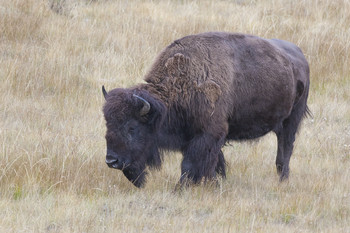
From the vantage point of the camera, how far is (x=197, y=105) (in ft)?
18.3

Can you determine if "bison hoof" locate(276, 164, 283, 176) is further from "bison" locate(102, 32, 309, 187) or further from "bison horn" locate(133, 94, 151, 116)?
"bison horn" locate(133, 94, 151, 116)

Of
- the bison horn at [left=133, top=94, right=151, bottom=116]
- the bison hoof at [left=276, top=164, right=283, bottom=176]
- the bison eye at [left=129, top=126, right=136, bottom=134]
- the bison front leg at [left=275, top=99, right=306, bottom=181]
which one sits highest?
the bison horn at [left=133, top=94, right=151, bottom=116]

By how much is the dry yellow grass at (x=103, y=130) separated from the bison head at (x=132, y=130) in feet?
0.81

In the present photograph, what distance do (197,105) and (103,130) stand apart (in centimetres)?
191

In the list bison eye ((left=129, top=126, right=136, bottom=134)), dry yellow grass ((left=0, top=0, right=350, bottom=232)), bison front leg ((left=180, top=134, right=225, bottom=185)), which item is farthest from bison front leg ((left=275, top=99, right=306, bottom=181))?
bison eye ((left=129, top=126, right=136, bottom=134))

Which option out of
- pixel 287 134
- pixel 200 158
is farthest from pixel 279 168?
pixel 200 158

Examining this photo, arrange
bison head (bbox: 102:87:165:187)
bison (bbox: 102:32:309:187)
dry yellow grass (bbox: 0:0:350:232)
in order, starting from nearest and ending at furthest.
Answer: dry yellow grass (bbox: 0:0:350:232), bison head (bbox: 102:87:165:187), bison (bbox: 102:32:309:187)

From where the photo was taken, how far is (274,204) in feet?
17.4

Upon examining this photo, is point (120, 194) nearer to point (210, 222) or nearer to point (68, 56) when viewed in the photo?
point (210, 222)

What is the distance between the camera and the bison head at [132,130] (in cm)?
522

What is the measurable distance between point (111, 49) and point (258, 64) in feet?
14.0

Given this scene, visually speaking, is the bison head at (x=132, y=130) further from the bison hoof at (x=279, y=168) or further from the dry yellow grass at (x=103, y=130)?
the bison hoof at (x=279, y=168)

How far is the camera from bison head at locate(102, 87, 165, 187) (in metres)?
5.22

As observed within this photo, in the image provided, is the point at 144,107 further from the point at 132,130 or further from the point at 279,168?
the point at 279,168
